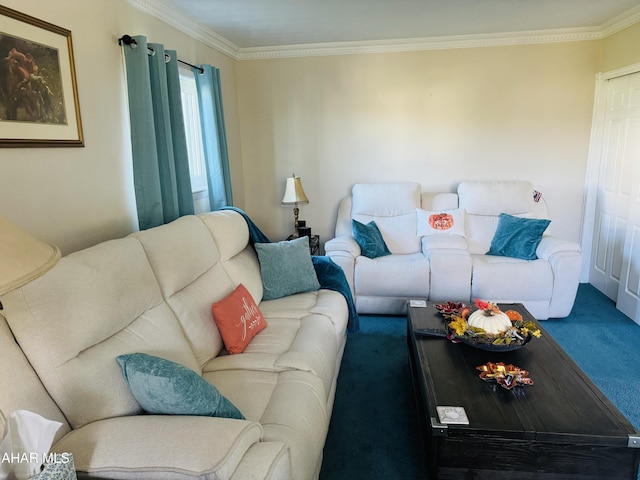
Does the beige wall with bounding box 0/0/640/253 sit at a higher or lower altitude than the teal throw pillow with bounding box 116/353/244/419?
higher

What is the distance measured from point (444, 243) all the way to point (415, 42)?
1994 millimetres

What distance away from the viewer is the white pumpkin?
2115 mm

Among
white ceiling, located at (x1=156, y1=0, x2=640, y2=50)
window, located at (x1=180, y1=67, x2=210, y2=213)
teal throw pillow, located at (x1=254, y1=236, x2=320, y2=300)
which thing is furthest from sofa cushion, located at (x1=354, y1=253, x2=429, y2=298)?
white ceiling, located at (x1=156, y1=0, x2=640, y2=50)

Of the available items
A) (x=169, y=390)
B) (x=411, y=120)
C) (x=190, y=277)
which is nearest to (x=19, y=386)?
(x=169, y=390)

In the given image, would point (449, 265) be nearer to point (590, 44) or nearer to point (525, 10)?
point (525, 10)

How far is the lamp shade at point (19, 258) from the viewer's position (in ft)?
2.87

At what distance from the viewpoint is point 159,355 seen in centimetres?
166

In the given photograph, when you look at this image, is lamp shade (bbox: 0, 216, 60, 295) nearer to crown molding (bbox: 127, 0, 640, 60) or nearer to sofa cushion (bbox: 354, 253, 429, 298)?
sofa cushion (bbox: 354, 253, 429, 298)

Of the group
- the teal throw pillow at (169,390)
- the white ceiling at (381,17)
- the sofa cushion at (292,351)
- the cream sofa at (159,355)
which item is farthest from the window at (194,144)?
the teal throw pillow at (169,390)

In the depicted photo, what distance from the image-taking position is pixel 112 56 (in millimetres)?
2359

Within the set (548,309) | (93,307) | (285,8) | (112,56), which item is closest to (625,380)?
(548,309)

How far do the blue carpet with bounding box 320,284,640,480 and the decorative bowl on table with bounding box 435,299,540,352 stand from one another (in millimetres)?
538

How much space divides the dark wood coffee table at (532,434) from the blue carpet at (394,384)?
1.16 ft

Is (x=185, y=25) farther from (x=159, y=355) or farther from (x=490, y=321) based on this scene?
(x=490, y=321)
